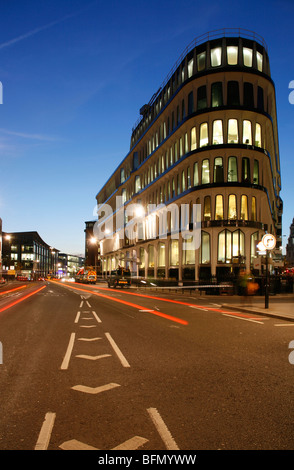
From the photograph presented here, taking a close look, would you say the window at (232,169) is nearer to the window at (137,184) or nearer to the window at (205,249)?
the window at (205,249)

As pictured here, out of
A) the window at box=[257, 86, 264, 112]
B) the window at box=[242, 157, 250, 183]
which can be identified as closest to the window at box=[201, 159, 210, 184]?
the window at box=[242, 157, 250, 183]

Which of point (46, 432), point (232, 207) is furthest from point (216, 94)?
point (46, 432)

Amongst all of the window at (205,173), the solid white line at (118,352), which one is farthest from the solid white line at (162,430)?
the window at (205,173)

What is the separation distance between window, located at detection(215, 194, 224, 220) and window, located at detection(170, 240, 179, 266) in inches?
383

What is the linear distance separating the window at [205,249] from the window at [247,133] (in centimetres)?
1175

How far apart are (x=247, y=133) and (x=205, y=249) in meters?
14.4

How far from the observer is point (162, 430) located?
4.07m

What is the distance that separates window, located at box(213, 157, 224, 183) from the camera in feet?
135

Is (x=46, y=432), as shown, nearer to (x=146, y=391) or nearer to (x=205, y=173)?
(x=146, y=391)

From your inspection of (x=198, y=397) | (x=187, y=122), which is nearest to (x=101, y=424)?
(x=198, y=397)

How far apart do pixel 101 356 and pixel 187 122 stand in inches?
1602

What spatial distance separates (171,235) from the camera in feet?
164

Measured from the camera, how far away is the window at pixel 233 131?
41.5 metres
